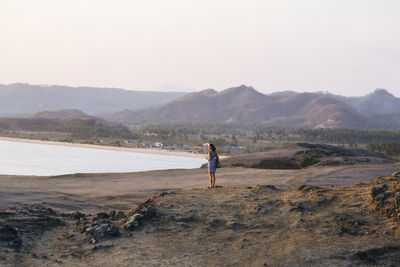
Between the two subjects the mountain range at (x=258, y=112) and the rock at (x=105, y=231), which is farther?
the mountain range at (x=258, y=112)

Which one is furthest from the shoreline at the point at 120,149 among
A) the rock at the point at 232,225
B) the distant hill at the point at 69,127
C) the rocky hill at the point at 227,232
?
the rock at the point at 232,225

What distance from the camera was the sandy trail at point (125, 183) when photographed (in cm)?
1517

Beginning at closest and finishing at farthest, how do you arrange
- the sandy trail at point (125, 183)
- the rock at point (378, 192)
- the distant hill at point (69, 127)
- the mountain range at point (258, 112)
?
1. the rock at point (378, 192)
2. the sandy trail at point (125, 183)
3. the distant hill at point (69, 127)
4. the mountain range at point (258, 112)

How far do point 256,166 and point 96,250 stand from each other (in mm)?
21045

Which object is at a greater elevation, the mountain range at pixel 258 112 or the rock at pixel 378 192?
the mountain range at pixel 258 112

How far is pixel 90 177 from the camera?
75.5 ft

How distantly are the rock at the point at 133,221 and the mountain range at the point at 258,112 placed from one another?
12447 cm

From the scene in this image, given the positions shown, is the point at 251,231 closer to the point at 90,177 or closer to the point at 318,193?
the point at 318,193

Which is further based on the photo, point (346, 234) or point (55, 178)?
point (55, 178)

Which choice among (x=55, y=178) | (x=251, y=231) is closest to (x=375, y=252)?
(x=251, y=231)

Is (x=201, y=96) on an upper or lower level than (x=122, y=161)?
upper

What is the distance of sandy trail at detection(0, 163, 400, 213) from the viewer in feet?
49.8

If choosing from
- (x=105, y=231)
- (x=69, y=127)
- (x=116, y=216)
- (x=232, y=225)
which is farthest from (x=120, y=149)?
(x=232, y=225)

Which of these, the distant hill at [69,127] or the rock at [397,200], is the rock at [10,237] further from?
the distant hill at [69,127]
